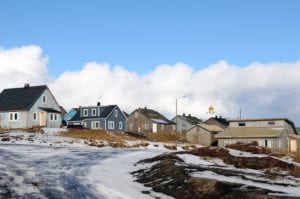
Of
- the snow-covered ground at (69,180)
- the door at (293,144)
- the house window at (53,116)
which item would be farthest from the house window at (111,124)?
the snow-covered ground at (69,180)

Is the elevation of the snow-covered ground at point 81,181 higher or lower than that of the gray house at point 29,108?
lower

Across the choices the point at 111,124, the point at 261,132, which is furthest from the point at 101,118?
the point at 261,132

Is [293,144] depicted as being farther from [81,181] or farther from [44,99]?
[81,181]

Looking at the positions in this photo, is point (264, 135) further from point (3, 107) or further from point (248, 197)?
point (248, 197)

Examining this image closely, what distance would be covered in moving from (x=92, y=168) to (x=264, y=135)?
44.8 meters

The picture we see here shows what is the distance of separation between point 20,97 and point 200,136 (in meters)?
32.1

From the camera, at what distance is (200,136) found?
7406cm

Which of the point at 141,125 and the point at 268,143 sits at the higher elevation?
the point at 141,125

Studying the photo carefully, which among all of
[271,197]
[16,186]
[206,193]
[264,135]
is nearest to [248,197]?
[271,197]

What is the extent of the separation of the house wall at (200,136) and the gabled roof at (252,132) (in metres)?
7.51

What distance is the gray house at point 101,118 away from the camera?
262 feet

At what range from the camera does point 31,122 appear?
60031 mm

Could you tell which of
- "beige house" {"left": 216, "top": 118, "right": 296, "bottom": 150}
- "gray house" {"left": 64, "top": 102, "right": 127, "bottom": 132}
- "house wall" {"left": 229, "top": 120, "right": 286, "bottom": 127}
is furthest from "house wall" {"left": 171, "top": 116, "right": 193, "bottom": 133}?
"house wall" {"left": 229, "top": 120, "right": 286, "bottom": 127}

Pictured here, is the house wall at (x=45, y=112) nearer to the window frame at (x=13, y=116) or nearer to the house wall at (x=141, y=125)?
the window frame at (x=13, y=116)
